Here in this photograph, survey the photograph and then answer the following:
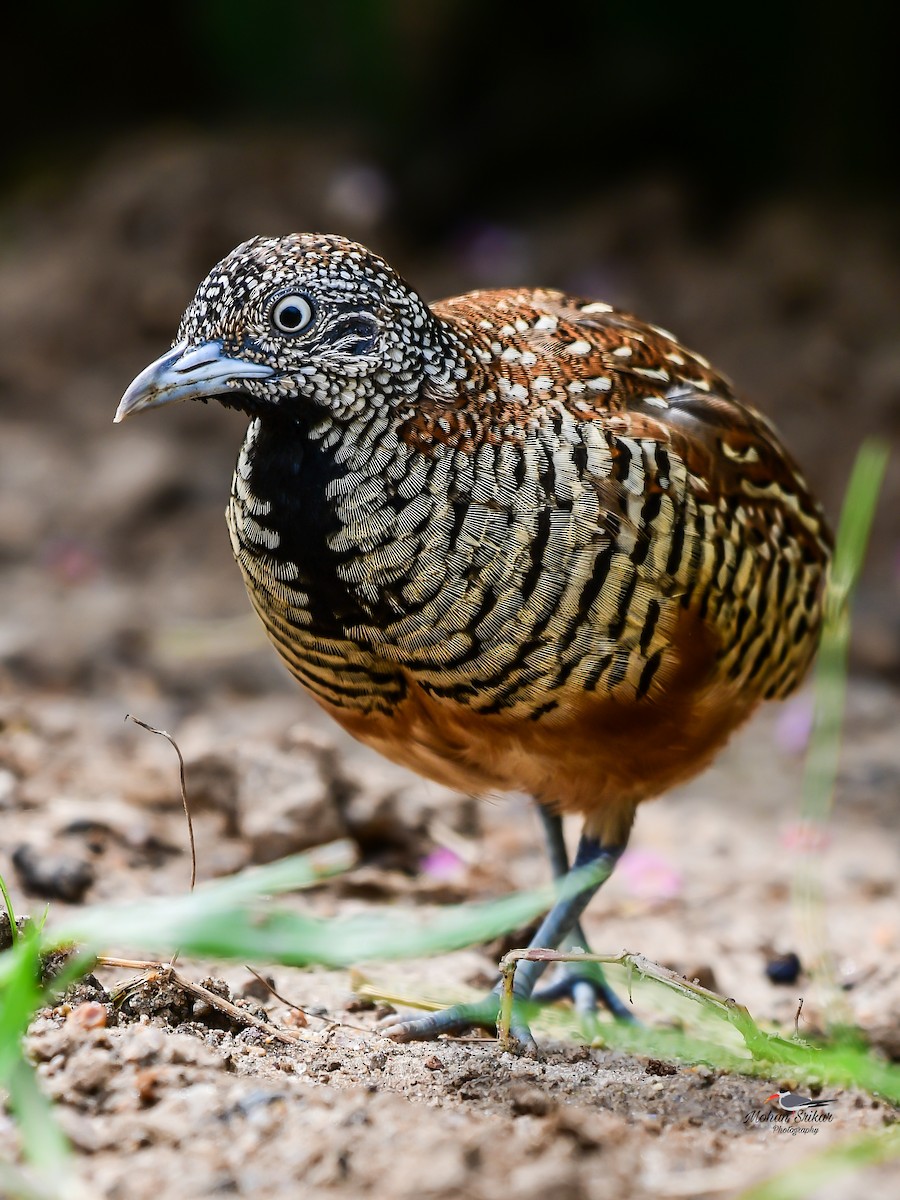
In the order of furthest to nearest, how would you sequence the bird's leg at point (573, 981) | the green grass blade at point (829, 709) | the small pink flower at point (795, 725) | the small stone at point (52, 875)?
the small pink flower at point (795, 725) < the bird's leg at point (573, 981) < the small stone at point (52, 875) < the green grass blade at point (829, 709)

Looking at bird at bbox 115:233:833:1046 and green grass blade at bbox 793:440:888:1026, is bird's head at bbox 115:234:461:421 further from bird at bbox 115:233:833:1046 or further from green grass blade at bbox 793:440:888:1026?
green grass blade at bbox 793:440:888:1026

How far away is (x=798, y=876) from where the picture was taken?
496cm

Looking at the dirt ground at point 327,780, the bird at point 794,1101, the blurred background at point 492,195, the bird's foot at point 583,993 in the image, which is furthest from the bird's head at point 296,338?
the blurred background at point 492,195

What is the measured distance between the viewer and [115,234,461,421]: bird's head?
2.98 metres

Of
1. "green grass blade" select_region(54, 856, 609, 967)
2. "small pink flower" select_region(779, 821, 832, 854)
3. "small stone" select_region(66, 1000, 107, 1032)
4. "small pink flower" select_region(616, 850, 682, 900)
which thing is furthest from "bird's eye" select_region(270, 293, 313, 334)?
"small pink flower" select_region(779, 821, 832, 854)

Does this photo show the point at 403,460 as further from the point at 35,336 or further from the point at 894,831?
the point at 35,336

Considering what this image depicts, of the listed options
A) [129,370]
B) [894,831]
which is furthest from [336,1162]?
[129,370]

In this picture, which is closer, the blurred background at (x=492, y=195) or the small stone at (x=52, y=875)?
the small stone at (x=52, y=875)

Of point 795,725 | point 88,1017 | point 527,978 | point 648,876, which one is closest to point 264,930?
point 88,1017

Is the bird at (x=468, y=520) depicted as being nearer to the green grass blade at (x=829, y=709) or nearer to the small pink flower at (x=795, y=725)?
the green grass blade at (x=829, y=709)

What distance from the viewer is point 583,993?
4090mm

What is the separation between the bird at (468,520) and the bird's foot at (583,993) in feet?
2.07

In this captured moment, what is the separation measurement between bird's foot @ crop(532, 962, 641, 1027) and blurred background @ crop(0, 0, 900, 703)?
375cm

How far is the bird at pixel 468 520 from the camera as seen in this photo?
3035 mm
